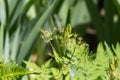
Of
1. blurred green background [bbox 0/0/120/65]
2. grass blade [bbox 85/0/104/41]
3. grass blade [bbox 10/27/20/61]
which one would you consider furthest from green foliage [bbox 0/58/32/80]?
grass blade [bbox 85/0/104/41]

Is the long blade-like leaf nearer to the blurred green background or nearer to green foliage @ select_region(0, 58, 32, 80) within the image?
the blurred green background

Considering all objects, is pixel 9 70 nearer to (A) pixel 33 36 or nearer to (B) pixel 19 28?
(A) pixel 33 36

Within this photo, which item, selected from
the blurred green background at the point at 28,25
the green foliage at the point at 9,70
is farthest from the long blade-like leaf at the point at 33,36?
the green foliage at the point at 9,70

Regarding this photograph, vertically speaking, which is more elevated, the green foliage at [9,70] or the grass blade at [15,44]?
the grass blade at [15,44]

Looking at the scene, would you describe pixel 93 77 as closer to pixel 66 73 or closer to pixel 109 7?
pixel 66 73

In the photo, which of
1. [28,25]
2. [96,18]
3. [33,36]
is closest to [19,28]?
[28,25]

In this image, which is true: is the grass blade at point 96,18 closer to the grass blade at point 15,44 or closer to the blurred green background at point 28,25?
the blurred green background at point 28,25

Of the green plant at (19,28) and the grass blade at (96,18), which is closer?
the green plant at (19,28)

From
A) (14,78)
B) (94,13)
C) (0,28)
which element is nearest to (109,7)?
(94,13)
